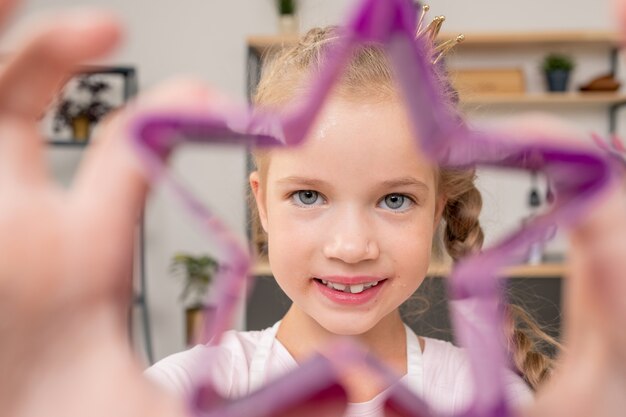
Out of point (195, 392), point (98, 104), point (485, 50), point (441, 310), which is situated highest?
point (485, 50)

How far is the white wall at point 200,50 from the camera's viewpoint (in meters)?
2.42

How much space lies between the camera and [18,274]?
26 centimetres

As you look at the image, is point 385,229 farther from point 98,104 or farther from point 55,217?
point 98,104

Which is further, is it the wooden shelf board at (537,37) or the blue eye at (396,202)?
the wooden shelf board at (537,37)

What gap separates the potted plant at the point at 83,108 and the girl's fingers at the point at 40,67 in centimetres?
223

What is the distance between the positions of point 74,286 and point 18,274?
0.07 feet

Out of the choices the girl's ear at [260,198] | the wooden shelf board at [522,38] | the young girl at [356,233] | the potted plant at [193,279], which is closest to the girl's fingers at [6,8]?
the young girl at [356,233]

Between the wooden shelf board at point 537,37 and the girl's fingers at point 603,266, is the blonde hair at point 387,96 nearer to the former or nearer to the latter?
the girl's fingers at point 603,266

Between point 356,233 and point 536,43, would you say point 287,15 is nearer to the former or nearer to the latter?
point 536,43

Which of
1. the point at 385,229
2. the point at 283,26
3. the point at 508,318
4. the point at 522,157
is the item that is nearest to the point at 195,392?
the point at 522,157

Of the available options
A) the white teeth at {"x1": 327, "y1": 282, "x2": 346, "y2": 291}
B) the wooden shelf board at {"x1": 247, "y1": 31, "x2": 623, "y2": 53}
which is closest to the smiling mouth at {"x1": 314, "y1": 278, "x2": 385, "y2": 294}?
the white teeth at {"x1": 327, "y1": 282, "x2": 346, "y2": 291}

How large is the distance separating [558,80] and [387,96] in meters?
1.89

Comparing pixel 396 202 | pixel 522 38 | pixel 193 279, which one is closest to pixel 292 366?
pixel 396 202

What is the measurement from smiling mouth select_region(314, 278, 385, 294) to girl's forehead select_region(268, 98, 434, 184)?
10 centimetres
